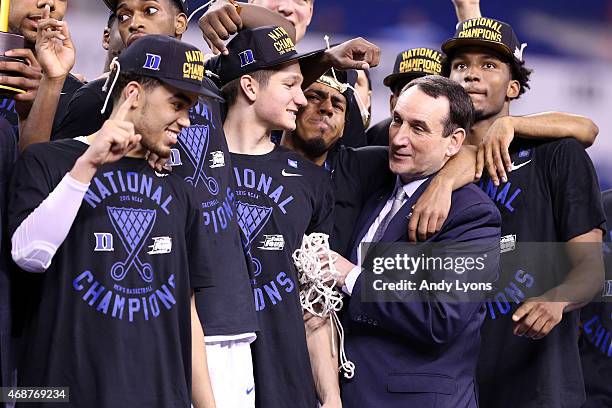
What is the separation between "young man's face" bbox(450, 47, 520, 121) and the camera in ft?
11.8

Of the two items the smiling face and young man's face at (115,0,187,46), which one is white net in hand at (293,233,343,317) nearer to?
the smiling face

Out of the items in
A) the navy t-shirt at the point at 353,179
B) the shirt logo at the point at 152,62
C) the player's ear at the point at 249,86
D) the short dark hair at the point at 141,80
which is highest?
the player's ear at the point at 249,86

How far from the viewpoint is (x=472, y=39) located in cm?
362

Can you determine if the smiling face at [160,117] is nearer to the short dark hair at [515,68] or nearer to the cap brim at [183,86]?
the cap brim at [183,86]

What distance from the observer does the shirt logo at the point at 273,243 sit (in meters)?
3.06

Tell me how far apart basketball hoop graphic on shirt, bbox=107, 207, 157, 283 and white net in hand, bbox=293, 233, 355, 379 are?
2.10ft

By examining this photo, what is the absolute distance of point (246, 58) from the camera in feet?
10.5

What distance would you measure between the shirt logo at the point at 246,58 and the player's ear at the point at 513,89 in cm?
94

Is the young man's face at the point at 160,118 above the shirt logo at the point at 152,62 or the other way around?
the other way around

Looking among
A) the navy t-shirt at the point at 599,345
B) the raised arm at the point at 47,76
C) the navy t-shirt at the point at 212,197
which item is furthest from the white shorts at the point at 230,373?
the navy t-shirt at the point at 599,345

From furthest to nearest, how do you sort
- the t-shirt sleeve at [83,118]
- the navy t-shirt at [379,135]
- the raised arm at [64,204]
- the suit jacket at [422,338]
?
1. the navy t-shirt at [379,135]
2. the suit jacket at [422,338]
3. the t-shirt sleeve at [83,118]
4. the raised arm at [64,204]

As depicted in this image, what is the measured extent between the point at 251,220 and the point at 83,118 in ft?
1.79

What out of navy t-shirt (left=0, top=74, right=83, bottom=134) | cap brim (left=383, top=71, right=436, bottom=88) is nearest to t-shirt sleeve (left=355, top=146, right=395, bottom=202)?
cap brim (left=383, top=71, right=436, bottom=88)

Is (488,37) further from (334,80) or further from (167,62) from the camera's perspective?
(167,62)
